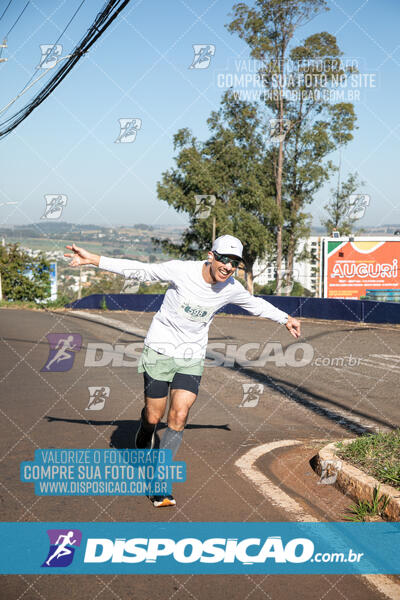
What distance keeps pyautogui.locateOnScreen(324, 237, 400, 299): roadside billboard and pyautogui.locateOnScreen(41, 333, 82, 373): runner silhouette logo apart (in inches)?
626

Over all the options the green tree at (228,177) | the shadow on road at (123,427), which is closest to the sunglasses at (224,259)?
the shadow on road at (123,427)

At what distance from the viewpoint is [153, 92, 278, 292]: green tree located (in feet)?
150

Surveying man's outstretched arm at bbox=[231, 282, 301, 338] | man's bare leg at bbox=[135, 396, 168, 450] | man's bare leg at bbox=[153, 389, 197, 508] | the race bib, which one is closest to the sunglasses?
the race bib

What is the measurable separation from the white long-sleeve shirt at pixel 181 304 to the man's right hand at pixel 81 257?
61 mm

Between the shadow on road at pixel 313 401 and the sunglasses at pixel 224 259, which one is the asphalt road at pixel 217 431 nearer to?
the shadow on road at pixel 313 401

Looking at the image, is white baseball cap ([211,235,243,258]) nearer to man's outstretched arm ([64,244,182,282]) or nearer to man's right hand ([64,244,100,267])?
man's outstretched arm ([64,244,182,282])

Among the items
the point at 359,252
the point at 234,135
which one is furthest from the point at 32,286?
the point at 359,252

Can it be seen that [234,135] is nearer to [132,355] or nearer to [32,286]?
[32,286]

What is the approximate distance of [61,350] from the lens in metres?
15.6

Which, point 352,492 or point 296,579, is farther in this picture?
point 352,492

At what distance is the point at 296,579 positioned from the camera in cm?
361

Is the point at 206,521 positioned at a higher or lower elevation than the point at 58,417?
higher

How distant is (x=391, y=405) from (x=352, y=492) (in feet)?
13.1

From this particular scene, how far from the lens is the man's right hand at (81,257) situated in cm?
482
